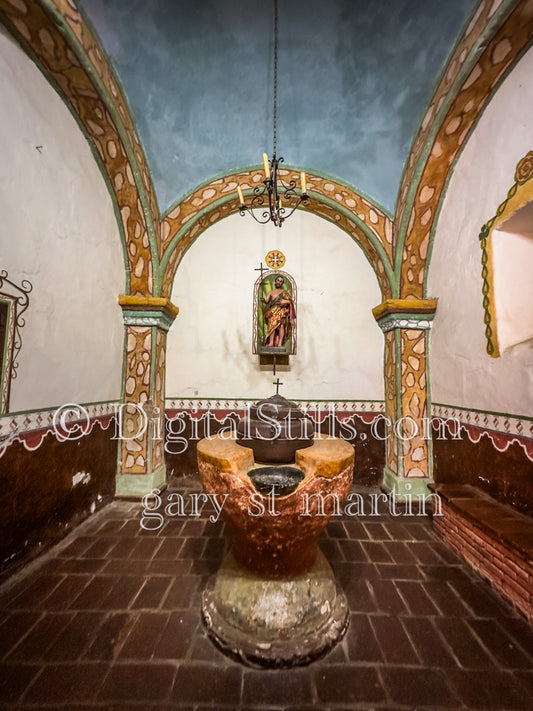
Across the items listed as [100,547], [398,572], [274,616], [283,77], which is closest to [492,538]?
[398,572]

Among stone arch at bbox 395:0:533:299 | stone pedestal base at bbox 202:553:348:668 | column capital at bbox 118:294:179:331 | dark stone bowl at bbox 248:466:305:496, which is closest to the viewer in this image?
stone pedestal base at bbox 202:553:348:668

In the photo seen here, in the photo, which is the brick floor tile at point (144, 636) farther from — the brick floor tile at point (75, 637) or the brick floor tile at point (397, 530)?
the brick floor tile at point (397, 530)

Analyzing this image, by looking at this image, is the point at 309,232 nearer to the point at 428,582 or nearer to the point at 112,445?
the point at 112,445

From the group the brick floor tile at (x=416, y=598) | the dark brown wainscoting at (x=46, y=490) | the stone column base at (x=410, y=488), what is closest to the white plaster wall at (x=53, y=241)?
the dark brown wainscoting at (x=46, y=490)

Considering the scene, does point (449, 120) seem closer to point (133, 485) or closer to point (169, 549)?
point (169, 549)

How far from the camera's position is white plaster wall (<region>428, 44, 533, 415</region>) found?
9.58ft

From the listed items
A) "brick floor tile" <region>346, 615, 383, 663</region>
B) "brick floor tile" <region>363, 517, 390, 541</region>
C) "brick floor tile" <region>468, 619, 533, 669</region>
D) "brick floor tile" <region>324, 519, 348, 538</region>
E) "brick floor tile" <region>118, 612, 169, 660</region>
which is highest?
"brick floor tile" <region>324, 519, 348, 538</region>

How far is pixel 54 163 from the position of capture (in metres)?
3.16

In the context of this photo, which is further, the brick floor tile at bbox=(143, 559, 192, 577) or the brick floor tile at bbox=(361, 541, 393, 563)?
the brick floor tile at bbox=(361, 541, 393, 563)

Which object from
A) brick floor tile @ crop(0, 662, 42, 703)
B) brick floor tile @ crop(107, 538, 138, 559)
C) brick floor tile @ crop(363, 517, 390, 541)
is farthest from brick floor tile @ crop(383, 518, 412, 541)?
brick floor tile @ crop(0, 662, 42, 703)

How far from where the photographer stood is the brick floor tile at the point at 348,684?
1688 mm

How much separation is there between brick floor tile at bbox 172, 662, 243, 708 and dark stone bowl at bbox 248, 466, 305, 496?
100 centimetres

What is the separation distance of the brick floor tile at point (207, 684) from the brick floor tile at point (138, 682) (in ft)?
0.20

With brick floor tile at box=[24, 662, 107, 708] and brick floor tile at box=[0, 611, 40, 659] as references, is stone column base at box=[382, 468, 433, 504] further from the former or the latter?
brick floor tile at box=[0, 611, 40, 659]
